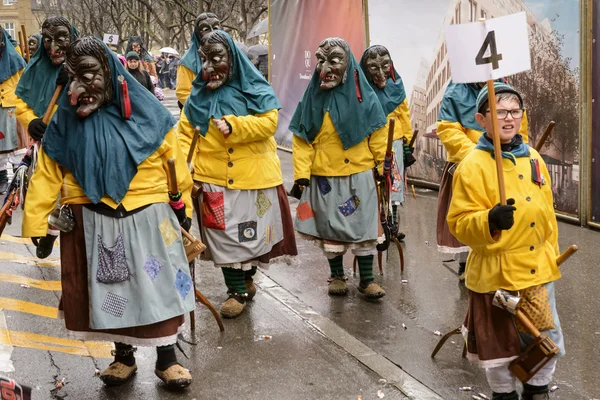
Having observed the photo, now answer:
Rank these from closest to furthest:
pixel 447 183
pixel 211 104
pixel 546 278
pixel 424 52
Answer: pixel 546 278, pixel 211 104, pixel 447 183, pixel 424 52

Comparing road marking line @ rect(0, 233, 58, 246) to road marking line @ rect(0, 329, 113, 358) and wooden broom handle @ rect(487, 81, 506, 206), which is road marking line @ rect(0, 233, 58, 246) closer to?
road marking line @ rect(0, 329, 113, 358)

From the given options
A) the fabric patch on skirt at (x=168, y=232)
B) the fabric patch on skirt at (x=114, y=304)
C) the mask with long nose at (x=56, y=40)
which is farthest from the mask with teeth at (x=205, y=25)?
the fabric patch on skirt at (x=114, y=304)

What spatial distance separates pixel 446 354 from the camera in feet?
18.2

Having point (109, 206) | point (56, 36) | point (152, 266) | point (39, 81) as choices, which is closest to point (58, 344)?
point (152, 266)

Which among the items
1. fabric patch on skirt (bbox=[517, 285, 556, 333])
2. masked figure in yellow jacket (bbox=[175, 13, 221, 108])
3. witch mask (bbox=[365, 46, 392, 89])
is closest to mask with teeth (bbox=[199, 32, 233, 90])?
witch mask (bbox=[365, 46, 392, 89])

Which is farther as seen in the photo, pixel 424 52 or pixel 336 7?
pixel 336 7

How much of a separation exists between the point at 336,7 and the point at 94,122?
9.28 meters

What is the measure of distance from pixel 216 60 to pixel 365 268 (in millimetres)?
1954

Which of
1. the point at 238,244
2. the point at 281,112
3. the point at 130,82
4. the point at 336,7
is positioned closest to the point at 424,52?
the point at 336,7

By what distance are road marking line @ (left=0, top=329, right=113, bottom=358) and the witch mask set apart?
11.5 feet

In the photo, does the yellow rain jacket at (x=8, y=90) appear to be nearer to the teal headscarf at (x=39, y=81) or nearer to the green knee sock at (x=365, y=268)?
the teal headscarf at (x=39, y=81)

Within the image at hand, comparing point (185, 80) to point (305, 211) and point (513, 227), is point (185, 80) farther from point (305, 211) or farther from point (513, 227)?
point (513, 227)

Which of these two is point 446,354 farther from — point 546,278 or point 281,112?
point 281,112

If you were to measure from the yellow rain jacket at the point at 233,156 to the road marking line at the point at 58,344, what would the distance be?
4.57 feet
